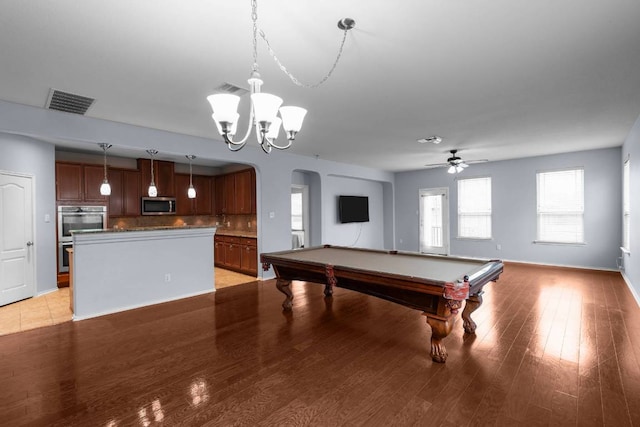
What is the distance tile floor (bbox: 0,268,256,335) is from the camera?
369 cm

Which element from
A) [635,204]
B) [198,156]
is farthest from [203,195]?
[635,204]

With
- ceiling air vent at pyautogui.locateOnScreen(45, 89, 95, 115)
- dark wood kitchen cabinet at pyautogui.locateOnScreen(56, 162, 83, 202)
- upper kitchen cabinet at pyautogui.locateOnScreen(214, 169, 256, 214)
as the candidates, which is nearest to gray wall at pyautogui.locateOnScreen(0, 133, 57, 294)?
dark wood kitchen cabinet at pyautogui.locateOnScreen(56, 162, 83, 202)

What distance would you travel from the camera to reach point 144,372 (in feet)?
8.40

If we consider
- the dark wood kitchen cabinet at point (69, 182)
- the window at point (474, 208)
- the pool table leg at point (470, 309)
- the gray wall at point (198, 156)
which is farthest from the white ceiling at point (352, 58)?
the window at point (474, 208)

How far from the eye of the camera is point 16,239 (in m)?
4.64

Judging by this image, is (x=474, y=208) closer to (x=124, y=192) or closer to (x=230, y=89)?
(x=230, y=89)

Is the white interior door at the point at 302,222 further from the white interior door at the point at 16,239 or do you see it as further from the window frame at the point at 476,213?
the white interior door at the point at 16,239

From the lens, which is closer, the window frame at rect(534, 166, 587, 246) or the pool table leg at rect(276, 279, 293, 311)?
the pool table leg at rect(276, 279, 293, 311)

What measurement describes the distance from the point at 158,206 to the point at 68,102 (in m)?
3.64

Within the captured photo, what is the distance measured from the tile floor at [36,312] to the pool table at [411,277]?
9.03 ft

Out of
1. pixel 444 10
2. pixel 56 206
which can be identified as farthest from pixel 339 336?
pixel 56 206

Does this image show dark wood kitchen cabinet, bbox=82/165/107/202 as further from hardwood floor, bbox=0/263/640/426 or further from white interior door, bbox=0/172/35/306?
hardwood floor, bbox=0/263/640/426

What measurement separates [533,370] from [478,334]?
743 millimetres

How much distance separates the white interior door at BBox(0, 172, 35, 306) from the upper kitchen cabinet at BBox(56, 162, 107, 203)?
0.74 meters
